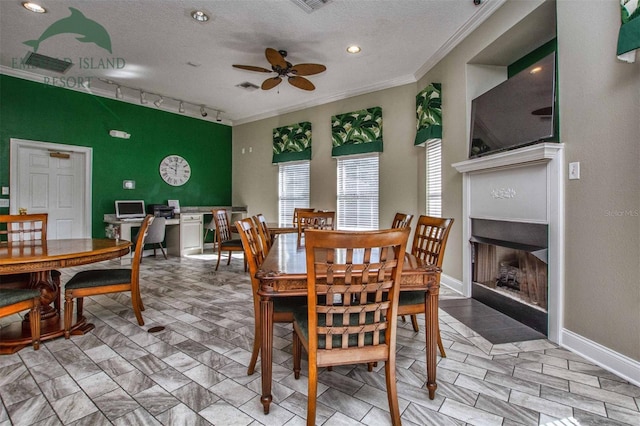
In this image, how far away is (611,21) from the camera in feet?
6.53

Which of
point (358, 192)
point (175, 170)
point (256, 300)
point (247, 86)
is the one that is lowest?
point (256, 300)

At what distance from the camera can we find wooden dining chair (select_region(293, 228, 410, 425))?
1278 millimetres

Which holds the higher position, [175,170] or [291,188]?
[175,170]

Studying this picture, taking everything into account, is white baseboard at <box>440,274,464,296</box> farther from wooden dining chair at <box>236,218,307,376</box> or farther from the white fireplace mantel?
wooden dining chair at <box>236,218,307,376</box>

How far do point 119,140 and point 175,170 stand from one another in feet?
3.79

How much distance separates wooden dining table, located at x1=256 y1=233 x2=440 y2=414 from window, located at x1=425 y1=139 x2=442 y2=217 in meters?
2.67

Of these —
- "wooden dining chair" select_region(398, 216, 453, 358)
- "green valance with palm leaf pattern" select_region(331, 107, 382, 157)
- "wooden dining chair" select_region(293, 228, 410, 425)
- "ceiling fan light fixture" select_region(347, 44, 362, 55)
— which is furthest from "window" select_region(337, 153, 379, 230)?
"wooden dining chair" select_region(293, 228, 410, 425)

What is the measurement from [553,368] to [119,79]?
6532 mm

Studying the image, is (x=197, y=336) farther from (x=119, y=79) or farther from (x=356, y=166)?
(x=119, y=79)

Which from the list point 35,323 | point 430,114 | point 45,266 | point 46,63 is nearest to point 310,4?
point 430,114

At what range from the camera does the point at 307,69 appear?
3.76m

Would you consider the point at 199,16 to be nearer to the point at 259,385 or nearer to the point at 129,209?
the point at 259,385

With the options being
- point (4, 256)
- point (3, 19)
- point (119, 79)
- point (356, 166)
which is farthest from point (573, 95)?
point (119, 79)

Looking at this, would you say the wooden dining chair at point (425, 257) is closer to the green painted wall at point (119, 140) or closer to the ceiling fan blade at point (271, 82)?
the ceiling fan blade at point (271, 82)
